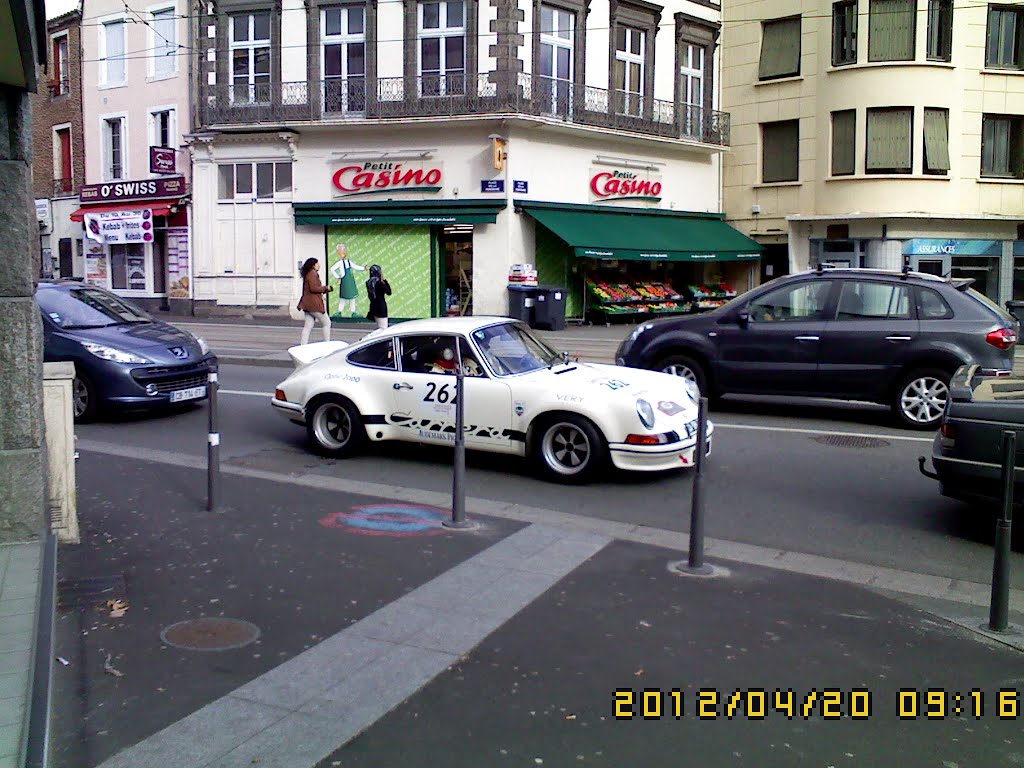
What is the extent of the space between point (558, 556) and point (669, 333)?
674 cm

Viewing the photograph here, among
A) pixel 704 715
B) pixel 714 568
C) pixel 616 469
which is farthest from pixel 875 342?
pixel 704 715

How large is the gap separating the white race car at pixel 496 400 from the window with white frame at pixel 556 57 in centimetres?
1779

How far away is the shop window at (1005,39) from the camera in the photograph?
28.6 m

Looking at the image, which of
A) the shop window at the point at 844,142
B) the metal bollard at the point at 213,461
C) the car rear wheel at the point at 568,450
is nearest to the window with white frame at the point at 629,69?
the shop window at the point at 844,142

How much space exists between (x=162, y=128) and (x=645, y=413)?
2588cm

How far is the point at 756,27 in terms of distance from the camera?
3066cm

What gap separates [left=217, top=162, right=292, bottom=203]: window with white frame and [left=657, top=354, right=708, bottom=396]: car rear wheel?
17.5 metres

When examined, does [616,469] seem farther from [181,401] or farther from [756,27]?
[756,27]

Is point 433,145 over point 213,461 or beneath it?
over

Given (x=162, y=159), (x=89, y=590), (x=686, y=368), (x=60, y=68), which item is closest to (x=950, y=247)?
(x=686, y=368)

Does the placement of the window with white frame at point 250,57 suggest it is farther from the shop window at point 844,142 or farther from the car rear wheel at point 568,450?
the car rear wheel at point 568,450

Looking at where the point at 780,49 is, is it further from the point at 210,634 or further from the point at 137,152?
the point at 210,634

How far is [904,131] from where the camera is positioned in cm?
2834

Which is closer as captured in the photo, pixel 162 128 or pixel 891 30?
pixel 891 30
